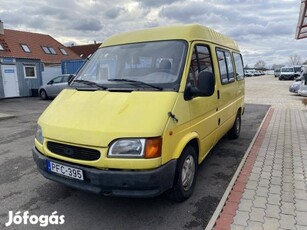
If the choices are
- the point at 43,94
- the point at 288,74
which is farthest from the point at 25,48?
the point at 288,74

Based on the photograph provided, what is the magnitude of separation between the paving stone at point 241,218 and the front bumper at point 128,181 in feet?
2.85

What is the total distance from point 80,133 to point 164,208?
1408 mm

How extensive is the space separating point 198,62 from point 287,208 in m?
2.21

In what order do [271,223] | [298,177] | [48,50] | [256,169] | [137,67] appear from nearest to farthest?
[271,223] < [137,67] < [298,177] < [256,169] < [48,50]

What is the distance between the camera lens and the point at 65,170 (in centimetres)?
317

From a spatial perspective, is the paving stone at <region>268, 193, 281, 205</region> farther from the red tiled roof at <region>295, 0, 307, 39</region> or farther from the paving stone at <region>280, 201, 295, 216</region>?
the red tiled roof at <region>295, 0, 307, 39</region>

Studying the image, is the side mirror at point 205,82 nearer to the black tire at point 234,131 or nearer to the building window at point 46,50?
the black tire at point 234,131

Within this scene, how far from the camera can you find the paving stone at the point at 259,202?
3473 mm

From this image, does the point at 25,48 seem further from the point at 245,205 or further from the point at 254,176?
the point at 245,205

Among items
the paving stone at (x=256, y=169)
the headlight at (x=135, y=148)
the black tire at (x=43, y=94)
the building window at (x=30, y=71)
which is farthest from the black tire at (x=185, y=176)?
the building window at (x=30, y=71)

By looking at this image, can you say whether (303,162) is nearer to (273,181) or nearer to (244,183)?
(273,181)

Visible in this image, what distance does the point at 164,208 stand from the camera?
346 centimetres

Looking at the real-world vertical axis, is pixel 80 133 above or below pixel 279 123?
above

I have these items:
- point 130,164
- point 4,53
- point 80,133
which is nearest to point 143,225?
point 130,164
